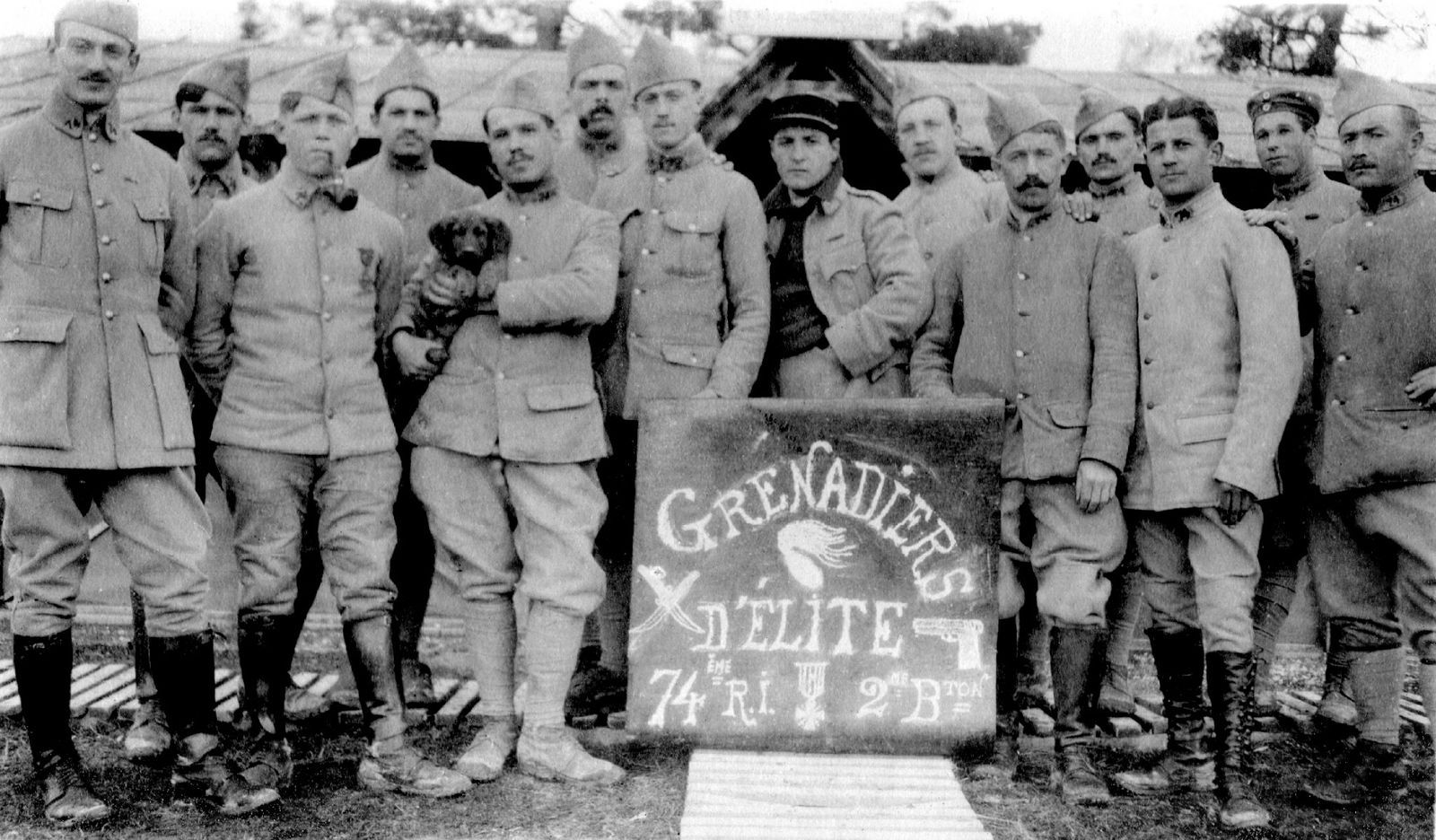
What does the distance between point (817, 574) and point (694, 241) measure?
49.2 inches

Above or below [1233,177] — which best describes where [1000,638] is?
below

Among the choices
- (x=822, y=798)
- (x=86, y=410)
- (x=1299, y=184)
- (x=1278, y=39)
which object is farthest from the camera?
(x=1278, y=39)

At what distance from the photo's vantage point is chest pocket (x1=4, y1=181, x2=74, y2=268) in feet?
12.3

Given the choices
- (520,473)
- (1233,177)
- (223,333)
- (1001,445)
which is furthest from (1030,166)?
(1233,177)

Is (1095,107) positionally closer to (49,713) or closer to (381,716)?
(381,716)

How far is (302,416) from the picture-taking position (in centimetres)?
407

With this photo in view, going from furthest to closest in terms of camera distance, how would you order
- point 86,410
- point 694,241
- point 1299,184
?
point 1299,184, point 694,241, point 86,410

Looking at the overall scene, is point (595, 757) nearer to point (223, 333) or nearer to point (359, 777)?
point (359, 777)

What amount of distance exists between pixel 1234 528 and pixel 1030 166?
135cm

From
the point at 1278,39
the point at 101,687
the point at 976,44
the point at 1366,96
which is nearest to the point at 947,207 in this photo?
the point at 1366,96

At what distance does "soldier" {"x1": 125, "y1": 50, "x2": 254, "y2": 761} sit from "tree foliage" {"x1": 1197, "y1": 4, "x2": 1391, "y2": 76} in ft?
34.8

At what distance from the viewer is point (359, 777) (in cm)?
409

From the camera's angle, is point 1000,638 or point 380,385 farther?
point 1000,638

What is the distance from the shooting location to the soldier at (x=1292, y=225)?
4.76 m
